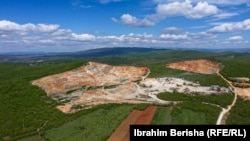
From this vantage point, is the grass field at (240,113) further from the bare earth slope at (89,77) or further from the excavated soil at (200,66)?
the bare earth slope at (89,77)

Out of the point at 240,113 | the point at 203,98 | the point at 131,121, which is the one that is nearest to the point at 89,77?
the point at 203,98

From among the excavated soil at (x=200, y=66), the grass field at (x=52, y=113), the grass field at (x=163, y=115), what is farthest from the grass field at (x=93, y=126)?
the excavated soil at (x=200, y=66)

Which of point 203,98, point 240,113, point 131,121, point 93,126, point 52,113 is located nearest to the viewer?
point 93,126

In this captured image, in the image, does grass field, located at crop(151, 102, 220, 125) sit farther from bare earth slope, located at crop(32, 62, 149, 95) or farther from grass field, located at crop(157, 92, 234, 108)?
bare earth slope, located at crop(32, 62, 149, 95)

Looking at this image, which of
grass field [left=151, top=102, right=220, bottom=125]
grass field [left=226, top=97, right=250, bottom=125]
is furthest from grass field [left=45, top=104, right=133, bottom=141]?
grass field [left=226, top=97, right=250, bottom=125]

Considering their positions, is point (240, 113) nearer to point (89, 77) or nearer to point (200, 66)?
point (200, 66)
